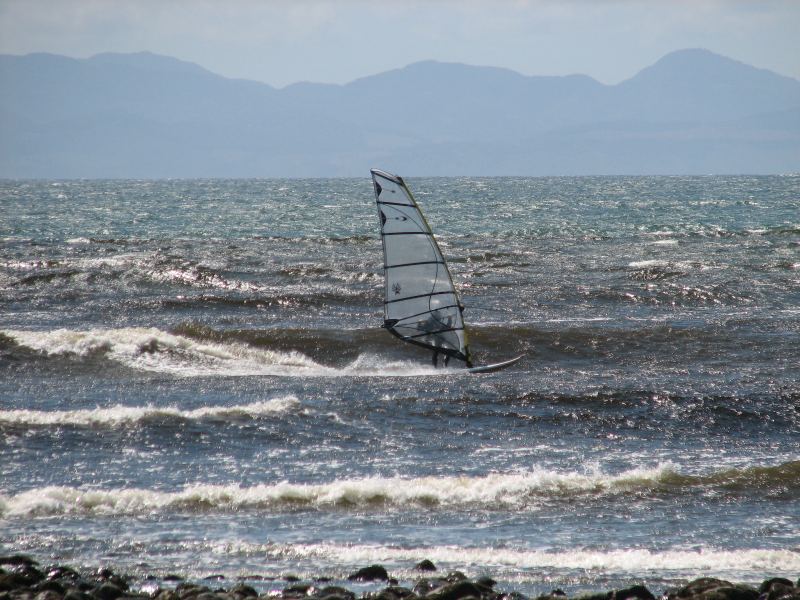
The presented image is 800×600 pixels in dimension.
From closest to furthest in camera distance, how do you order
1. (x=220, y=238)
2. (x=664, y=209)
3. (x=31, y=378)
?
(x=31, y=378) → (x=220, y=238) → (x=664, y=209)

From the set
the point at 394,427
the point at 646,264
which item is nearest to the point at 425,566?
the point at 394,427

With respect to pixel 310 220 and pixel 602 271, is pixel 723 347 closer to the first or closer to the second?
pixel 602 271

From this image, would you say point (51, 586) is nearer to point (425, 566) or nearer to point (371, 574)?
point (371, 574)

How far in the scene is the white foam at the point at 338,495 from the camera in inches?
437

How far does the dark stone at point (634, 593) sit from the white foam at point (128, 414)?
317 inches

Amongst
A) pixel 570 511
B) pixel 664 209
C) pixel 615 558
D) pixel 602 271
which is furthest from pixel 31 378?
pixel 664 209

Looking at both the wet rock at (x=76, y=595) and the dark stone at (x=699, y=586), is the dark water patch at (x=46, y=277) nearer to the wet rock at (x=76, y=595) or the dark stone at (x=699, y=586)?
the wet rock at (x=76, y=595)

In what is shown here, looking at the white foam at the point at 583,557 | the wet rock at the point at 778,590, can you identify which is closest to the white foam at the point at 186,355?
the white foam at the point at 583,557

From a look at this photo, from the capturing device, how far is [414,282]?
19484mm

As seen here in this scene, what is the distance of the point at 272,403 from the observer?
15.4 meters

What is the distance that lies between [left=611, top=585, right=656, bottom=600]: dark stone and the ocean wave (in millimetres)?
3237

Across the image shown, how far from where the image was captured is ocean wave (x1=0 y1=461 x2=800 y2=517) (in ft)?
36.4

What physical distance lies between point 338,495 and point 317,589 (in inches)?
124

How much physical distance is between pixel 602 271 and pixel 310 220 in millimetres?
28362
